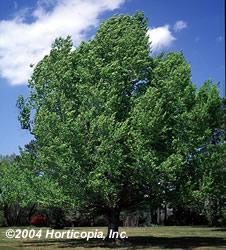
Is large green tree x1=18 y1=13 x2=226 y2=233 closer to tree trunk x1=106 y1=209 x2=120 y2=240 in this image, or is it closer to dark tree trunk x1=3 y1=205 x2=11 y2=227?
tree trunk x1=106 y1=209 x2=120 y2=240

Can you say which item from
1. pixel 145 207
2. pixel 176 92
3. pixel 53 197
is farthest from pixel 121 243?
pixel 176 92

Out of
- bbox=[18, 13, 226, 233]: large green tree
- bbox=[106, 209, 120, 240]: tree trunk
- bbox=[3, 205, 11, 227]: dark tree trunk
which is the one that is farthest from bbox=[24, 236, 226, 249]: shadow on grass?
bbox=[3, 205, 11, 227]: dark tree trunk

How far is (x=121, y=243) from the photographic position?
97.2 ft

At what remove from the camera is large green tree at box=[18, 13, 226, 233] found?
27266mm

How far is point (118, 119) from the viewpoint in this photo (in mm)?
29094

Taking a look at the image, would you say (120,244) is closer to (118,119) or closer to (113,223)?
(113,223)

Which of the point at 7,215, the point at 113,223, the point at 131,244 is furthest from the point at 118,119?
the point at 7,215

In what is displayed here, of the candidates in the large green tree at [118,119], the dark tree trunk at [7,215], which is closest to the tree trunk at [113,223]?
the large green tree at [118,119]

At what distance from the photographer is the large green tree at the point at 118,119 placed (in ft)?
89.5

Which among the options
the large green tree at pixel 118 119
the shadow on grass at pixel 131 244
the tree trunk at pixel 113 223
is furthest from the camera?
the tree trunk at pixel 113 223

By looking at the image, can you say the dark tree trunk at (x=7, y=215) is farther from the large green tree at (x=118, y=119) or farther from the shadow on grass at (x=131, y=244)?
the large green tree at (x=118, y=119)

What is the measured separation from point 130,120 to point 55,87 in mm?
5192

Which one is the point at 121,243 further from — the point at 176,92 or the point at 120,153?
the point at 176,92

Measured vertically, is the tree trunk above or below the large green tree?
below
